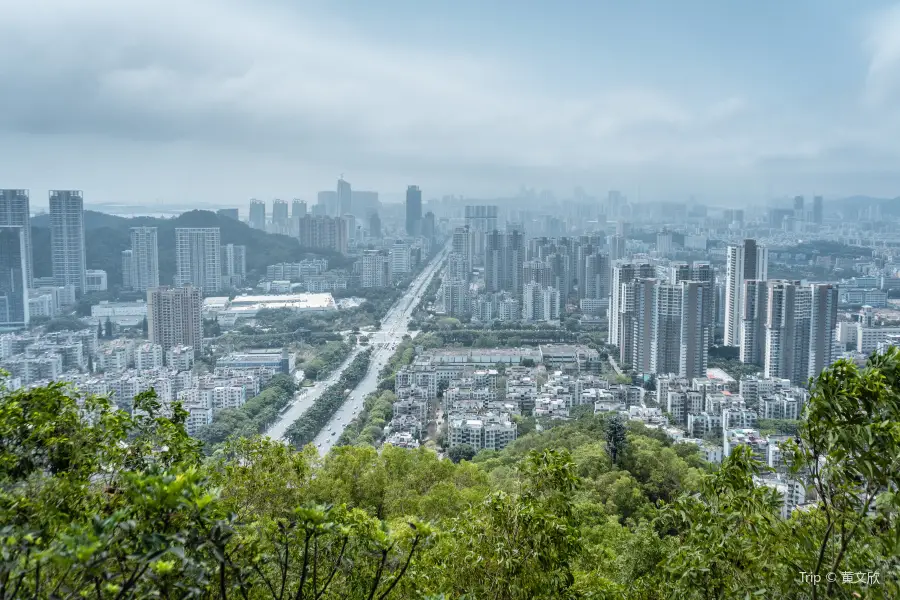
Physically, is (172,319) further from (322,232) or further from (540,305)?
(322,232)

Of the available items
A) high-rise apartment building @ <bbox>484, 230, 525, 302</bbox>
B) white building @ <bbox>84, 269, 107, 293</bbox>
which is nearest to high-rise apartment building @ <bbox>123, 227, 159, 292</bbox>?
white building @ <bbox>84, 269, 107, 293</bbox>

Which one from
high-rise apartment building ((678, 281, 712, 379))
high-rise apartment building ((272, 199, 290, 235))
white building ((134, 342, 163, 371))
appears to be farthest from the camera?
high-rise apartment building ((272, 199, 290, 235))

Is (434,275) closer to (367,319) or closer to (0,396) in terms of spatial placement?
(367,319)

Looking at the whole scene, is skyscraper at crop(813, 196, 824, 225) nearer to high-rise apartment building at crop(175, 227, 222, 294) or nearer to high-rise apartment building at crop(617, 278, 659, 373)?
high-rise apartment building at crop(617, 278, 659, 373)

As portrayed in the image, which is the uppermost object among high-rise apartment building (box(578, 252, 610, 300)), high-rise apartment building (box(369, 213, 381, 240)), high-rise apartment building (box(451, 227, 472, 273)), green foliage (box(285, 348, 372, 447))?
high-rise apartment building (box(369, 213, 381, 240))

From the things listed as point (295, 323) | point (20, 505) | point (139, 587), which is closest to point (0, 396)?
point (20, 505)

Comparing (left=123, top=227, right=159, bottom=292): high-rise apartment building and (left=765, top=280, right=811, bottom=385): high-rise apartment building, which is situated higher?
(left=123, top=227, right=159, bottom=292): high-rise apartment building

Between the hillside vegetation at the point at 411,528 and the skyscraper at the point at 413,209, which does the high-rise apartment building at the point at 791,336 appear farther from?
the skyscraper at the point at 413,209
